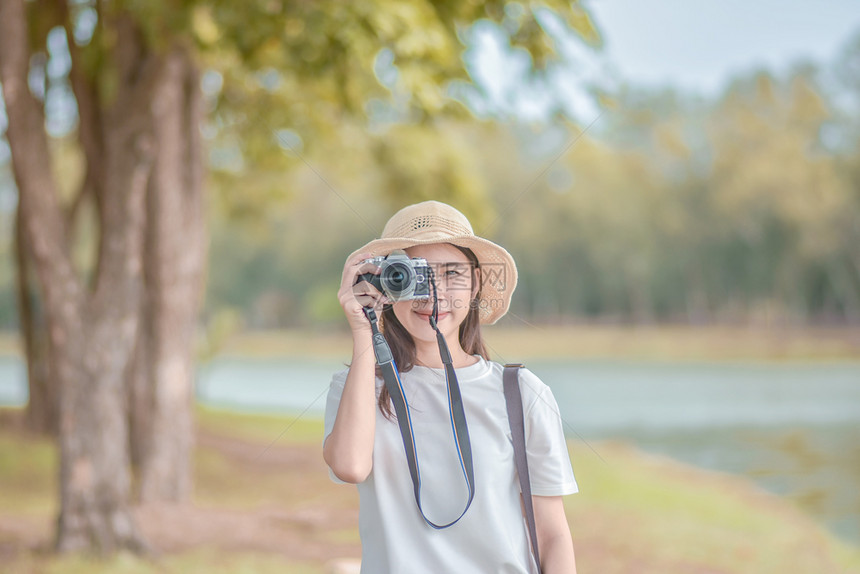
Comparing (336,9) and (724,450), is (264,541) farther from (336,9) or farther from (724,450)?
(724,450)

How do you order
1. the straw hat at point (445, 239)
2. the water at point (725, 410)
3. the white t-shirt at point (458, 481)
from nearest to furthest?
1. the white t-shirt at point (458, 481)
2. the straw hat at point (445, 239)
3. the water at point (725, 410)

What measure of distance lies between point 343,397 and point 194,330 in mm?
4508

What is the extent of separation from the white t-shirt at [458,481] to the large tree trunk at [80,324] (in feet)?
8.95

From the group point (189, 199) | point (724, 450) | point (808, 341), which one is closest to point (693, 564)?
point (189, 199)

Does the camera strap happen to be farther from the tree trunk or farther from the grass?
the tree trunk

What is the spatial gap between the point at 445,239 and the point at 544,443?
14.4 inches

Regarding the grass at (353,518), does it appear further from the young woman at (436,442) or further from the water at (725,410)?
the young woman at (436,442)

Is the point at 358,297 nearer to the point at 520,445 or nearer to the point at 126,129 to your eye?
the point at 520,445

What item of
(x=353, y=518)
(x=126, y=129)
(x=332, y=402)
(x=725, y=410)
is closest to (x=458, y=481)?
(x=332, y=402)

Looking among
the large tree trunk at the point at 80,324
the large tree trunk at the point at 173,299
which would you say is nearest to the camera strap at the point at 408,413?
the large tree trunk at the point at 80,324

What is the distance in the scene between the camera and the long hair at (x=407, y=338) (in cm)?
137

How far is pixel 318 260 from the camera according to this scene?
14695 millimetres

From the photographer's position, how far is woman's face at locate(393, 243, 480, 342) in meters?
1.40

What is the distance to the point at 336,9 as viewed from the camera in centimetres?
371
